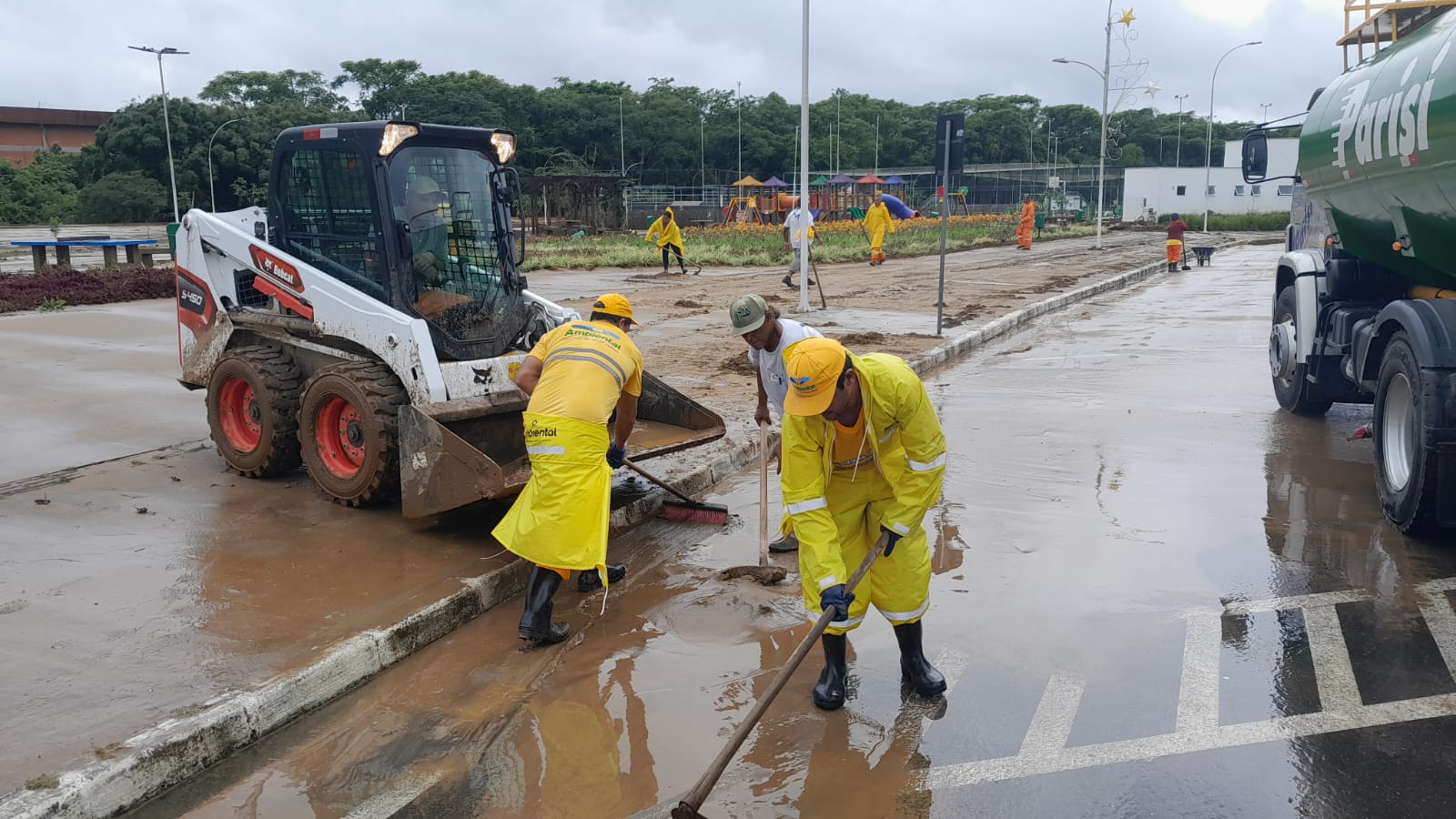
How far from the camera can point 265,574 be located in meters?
5.55

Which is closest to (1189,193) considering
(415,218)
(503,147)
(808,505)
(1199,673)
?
(503,147)

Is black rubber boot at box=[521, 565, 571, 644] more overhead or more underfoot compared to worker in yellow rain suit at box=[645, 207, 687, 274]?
more underfoot

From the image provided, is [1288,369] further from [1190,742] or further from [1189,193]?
[1189,193]

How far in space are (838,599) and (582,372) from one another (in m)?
1.83

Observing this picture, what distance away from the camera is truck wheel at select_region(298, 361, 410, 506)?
6273 millimetres

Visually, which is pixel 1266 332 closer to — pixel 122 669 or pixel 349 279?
pixel 349 279

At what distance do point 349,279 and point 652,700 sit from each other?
12.9ft

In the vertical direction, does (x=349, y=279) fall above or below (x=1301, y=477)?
above

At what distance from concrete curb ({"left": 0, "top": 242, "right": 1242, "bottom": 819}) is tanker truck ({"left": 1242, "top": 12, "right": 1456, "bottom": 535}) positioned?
508 centimetres

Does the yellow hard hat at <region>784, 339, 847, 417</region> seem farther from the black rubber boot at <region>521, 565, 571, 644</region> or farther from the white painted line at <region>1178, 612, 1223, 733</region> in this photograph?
the white painted line at <region>1178, 612, 1223, 733</region>

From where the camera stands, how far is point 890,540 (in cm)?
412

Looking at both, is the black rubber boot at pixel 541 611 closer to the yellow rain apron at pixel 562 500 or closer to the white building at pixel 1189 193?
the yellow rain apron at pixel 562 500

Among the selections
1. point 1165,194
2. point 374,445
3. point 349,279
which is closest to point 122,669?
point 374,445

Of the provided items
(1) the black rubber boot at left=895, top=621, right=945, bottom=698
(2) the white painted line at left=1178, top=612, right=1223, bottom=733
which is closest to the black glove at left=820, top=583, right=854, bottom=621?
(1) the black rubber boot at left=895, top=621, right=945, bottom=698
